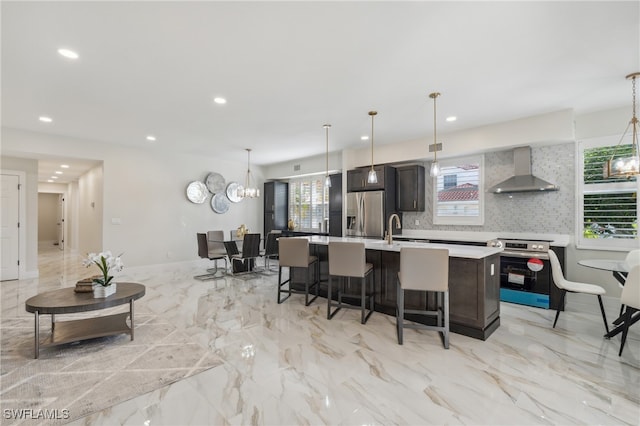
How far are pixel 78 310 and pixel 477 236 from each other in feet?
18.6

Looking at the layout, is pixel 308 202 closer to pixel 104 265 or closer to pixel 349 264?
pixel 349 264

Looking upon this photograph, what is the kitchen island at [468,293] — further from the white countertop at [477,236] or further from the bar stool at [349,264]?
the white countertop at [477,236]

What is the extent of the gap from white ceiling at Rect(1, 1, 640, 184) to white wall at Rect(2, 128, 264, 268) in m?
0.86

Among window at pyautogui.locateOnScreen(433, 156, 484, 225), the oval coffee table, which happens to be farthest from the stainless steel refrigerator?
the oval coffee table

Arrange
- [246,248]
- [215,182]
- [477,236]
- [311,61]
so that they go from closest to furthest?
[311,61] < [477,236] < [246,248] < [215,182]

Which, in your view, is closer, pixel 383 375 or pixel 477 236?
pixel 383 375

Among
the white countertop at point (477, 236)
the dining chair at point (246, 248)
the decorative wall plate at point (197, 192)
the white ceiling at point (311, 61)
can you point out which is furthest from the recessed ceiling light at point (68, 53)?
the white countertop at point (477, 236)

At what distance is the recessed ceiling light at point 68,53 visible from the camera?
2701 mm

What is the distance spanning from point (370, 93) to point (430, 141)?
2.37 meters

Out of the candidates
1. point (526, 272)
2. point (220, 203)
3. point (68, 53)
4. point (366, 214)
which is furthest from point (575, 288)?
point (220, 203)

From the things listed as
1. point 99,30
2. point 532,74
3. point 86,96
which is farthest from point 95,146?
point 532,74

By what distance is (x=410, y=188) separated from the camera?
595cm

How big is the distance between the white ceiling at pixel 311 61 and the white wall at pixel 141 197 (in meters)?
0.86

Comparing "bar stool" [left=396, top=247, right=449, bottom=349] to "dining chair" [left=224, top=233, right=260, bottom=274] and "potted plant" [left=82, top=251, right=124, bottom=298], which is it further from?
"dining chair" [left=224, top=233, right=260, bottom=274]
